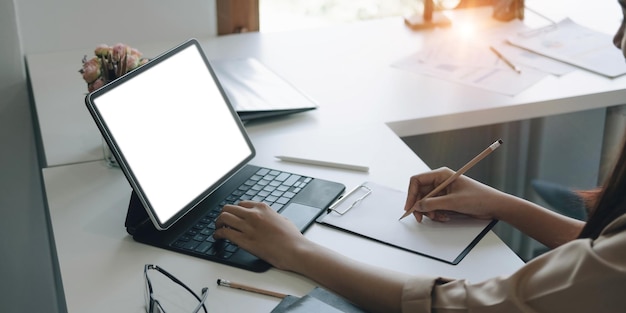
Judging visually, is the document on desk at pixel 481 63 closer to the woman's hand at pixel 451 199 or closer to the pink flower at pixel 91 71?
the woman's hand at pixel 451 199

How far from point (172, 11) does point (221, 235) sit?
3.68ft

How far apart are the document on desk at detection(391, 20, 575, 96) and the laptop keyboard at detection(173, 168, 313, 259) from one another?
2.14 feet

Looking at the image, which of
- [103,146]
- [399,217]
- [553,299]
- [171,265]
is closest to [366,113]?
[399,217]

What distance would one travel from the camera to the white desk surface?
1.69m

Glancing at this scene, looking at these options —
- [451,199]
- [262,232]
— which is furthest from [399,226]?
[262,232]

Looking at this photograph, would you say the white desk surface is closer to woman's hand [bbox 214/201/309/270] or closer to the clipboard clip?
the clipboard clip

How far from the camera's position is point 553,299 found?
2.94 feet

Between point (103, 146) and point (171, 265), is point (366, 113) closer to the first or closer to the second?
point (103, 146)

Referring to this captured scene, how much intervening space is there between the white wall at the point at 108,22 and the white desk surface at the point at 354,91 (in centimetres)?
4

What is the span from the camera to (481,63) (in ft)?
6.58

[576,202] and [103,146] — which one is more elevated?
[103,146]

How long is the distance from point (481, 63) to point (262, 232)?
1.02 m

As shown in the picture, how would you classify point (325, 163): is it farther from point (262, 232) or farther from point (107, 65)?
point (107, 65)

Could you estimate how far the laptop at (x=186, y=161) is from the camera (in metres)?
1.23
